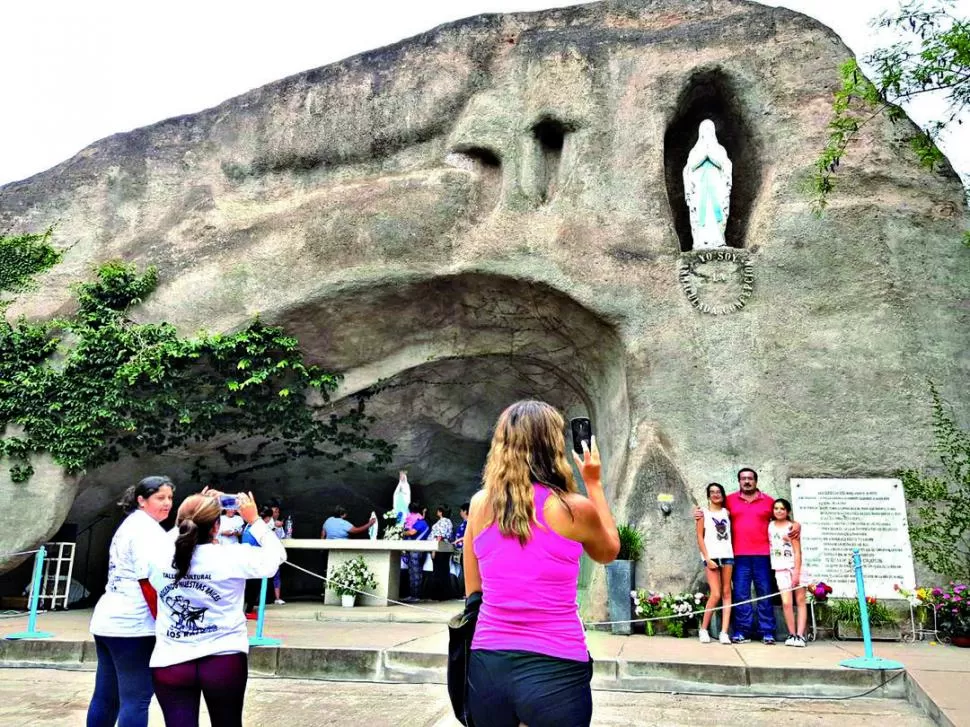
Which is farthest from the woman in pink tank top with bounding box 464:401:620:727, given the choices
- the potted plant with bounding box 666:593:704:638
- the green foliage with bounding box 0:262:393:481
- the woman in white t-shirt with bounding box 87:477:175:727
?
the green foliage with bounding box 0:262:393:481

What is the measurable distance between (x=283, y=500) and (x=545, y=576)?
552 inches

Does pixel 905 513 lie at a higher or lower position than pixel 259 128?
lower

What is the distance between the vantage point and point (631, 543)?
896 cm

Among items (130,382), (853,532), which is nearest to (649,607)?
(853,532)

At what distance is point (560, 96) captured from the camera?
11.2m


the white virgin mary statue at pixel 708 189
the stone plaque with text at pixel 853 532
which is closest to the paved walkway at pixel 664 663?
the stone plaque with text at pixel 853 532

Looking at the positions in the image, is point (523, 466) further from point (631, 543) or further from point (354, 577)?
point (354, 577)

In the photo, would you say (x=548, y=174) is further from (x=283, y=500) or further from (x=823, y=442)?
(x=283, y=500)

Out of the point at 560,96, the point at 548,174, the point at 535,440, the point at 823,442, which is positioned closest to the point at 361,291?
the point at 548,174

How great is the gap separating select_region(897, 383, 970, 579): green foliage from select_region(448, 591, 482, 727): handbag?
303 inches

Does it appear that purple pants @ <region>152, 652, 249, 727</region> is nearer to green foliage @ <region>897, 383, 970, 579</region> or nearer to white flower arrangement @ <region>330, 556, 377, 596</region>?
green foliage @ <region>897, 383, 970, 579</region>

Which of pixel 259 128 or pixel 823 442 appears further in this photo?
pixel 259 128

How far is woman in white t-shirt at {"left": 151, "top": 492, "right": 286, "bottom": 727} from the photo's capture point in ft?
9.57

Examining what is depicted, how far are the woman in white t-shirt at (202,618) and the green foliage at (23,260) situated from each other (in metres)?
10.4
